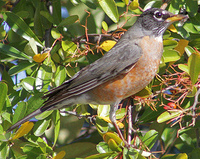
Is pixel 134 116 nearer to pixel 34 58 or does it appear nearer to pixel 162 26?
pixel 162 26

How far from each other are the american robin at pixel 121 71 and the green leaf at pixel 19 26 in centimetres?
41

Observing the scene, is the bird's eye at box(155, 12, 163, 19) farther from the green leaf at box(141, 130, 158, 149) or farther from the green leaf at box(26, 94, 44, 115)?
the green leaf at box(26, 94, 44, 115)

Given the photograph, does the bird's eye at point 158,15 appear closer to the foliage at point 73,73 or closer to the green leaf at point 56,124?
the foliage at point 73,73

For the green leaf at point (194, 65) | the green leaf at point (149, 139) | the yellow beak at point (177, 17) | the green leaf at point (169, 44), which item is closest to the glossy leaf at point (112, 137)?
the green leaf at point (149, 139)

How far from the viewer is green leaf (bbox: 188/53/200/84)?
172 cm

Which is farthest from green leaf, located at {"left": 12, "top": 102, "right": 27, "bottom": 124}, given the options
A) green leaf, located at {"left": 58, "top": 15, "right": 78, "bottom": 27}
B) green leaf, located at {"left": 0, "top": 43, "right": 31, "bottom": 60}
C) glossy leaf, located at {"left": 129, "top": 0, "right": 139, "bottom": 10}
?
glossy leaf, located at {"left": 129, "top": 0, "right": 139, "bottom": 10}

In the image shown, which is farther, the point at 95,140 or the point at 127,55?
the point at 95,140

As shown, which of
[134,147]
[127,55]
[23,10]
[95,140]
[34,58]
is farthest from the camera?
[95,140]

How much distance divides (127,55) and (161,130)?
594mm

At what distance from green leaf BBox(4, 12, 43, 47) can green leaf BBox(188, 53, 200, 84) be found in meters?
1.03

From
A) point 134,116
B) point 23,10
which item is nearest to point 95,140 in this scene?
point 134,116

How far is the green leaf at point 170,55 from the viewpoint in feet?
6.64

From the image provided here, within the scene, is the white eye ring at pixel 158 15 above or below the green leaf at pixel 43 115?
above

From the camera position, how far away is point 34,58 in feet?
6.57
